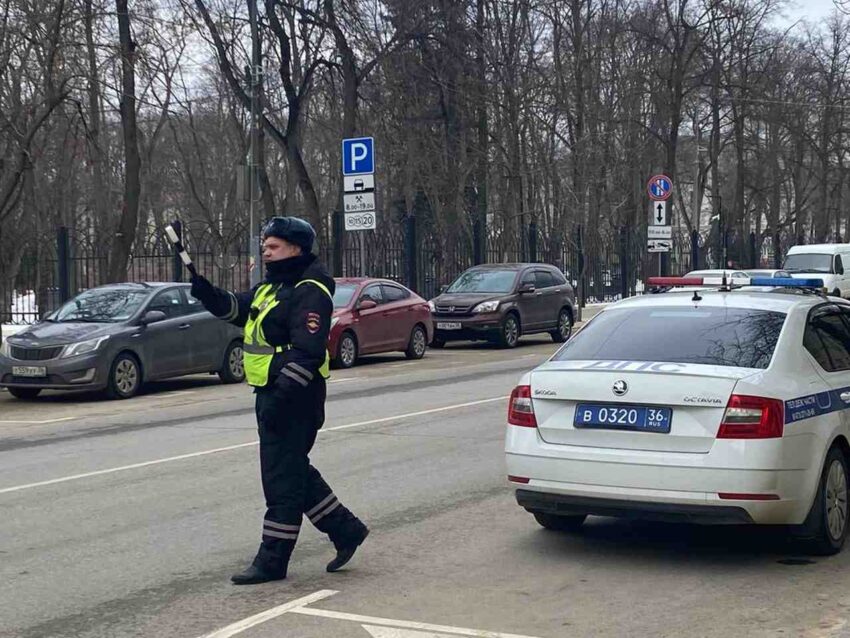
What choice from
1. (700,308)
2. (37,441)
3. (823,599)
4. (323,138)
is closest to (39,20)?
(37,441)

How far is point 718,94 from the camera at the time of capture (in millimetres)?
52406

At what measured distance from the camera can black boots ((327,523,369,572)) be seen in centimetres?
683

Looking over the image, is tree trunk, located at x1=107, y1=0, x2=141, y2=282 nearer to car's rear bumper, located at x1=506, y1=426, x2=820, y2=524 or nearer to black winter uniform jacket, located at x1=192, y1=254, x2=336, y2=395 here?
black winter uniform jacket, located at x1=192, y1=254, x2=336, y2=395

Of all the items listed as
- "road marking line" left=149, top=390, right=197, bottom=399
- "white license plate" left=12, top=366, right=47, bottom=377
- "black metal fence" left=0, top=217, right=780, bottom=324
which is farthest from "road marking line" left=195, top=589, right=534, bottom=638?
"black metal fence" left=0, top=217, right=780, bottom=324

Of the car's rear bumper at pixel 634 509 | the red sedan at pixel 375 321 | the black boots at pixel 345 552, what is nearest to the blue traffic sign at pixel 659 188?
the red sedan at pixel 375 321

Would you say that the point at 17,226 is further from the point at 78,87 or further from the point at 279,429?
the point at 279,429

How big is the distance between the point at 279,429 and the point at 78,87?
66.2 ft

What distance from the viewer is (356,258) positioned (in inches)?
1244

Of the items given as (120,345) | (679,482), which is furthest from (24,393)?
(679,482)

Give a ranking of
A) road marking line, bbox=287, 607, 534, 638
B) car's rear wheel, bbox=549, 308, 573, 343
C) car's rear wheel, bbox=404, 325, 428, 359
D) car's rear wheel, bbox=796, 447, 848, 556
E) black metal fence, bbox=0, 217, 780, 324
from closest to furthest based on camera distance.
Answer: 1. road marking line, bbox=287, 607, 534, 638
2. car's rear wheel, bbox=796, 447, 848, 556
3. car's rear wheel, bbox=404, 325, 428, 359
4. car's rear wheel, bbox=549, 308, 573, 343
5. black metal fence, bbox=0, 217, 780, 324

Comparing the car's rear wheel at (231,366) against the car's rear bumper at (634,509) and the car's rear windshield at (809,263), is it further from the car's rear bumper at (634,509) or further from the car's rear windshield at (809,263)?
the car's rear windshield at (809,263)

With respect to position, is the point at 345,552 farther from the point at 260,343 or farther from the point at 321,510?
the point at 260,343

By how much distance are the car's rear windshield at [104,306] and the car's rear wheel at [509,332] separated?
865cm

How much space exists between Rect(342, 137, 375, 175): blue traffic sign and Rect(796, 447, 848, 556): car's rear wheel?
55.4ft
